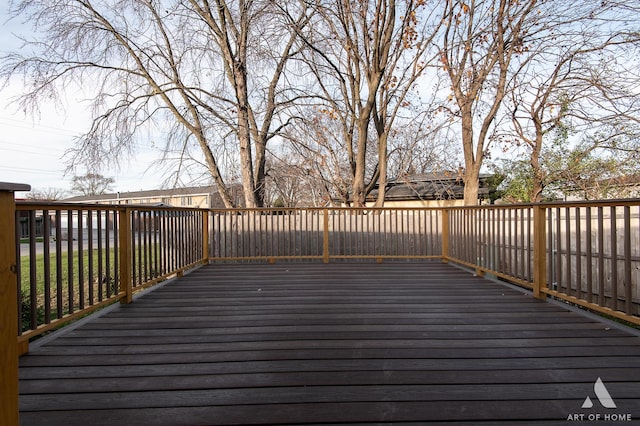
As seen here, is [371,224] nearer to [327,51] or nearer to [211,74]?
[327,51]

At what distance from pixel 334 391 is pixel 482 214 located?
3.63 meters

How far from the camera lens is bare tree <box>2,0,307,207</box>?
26.3 ft

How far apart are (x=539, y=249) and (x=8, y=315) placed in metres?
3.87

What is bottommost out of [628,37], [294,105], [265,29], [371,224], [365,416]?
[365,416]

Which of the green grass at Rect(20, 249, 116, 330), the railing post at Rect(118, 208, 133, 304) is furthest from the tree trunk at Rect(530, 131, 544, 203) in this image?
the green grass at Rect(20, 249, 116, 330)

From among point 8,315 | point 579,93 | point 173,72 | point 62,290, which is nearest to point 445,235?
point 579,93

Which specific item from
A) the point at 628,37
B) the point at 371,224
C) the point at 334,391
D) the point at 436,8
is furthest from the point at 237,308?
the point at 628,37

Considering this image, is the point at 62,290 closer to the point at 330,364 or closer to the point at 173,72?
the point at 330,364

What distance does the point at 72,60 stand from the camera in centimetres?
821

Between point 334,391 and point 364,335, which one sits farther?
point 364,335

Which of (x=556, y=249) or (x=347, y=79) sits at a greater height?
(x=347, y=79)

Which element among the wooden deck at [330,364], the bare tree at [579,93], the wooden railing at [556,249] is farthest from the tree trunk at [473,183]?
the wooden deck at [330,364]

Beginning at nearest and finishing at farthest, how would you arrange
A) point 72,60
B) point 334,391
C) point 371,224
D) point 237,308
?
point 334,391, point 237,308, point 371,224, point 72,60

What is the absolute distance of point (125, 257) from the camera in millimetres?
3449
